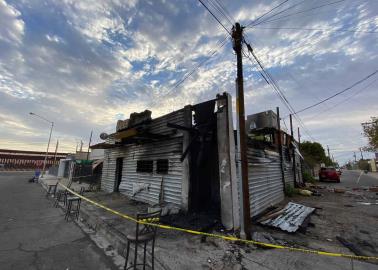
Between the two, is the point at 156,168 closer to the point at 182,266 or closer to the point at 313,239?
the point at 182,266

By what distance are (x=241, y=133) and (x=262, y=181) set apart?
4.49 metres

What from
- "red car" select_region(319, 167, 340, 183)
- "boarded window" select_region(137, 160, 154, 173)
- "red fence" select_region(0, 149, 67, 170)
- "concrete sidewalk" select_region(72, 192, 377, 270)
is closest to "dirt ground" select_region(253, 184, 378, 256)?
"concrete sidewalk" select_region(72, 192, 377, 270)

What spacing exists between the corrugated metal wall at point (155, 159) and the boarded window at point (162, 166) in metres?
0.19

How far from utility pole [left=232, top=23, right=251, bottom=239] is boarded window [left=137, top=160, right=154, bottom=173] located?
565 centimetres

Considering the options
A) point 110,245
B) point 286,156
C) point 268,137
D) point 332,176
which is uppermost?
point 268,137

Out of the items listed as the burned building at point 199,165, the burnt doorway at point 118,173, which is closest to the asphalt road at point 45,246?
the burned building at point 199,165

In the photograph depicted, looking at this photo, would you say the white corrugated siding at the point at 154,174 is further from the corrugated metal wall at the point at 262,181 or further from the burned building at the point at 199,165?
the corrugated metal wall at the point at 262,181

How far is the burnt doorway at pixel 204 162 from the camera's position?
24.6 feet

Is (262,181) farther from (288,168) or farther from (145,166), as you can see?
(288,168)

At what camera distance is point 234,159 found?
6797 millimetres

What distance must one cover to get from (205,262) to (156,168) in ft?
19.4

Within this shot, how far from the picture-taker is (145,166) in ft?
34.5

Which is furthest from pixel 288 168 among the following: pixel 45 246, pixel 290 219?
pixel 45 246

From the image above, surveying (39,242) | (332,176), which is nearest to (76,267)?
(39,242)
